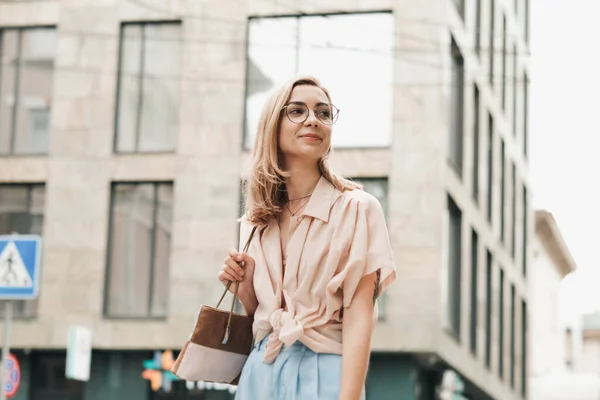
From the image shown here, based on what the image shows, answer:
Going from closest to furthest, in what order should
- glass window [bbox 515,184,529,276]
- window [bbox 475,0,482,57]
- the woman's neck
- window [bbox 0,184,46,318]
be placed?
1. the woman's neck
2. window [bbox 0,184,46,318]
3. window [bbox 475,0,482,57]
4. glass window [bbox 515,184,529,276]

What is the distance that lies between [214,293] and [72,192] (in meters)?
4.06

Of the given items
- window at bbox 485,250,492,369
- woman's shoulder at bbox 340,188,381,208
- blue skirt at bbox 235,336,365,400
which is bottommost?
blue skirt at bbox 235,336,365,400

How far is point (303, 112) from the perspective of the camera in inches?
152

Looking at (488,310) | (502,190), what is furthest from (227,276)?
(502,190)

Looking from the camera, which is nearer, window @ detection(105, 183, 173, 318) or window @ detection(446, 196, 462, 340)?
window @ detection(105, 183, 173, 318)

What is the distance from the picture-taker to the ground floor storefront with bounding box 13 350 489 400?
89.6 ft

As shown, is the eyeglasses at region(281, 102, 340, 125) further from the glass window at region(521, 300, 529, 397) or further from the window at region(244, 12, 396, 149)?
the glass window at region(521, 300, 529, 397)

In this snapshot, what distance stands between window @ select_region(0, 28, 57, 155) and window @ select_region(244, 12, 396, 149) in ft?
15.4

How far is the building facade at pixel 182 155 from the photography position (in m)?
27.2

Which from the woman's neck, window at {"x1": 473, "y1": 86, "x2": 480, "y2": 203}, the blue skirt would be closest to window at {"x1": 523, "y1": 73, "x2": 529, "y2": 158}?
window at {"x1": 473, "y1": 86, "x2": 480, "y2": 203}

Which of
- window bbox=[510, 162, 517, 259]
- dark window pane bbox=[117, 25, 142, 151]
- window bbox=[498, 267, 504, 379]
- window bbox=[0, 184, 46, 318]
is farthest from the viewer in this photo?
window bbox=[510, 162, 517, 259]

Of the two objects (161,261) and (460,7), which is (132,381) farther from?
(460,7)

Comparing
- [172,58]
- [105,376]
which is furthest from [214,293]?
[172,58]

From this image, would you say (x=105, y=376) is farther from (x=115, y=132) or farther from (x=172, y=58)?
(x=172, y=58)
